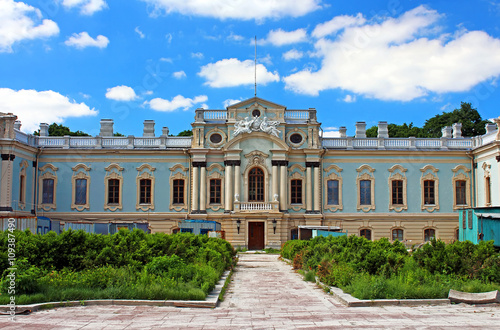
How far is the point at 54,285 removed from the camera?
12.4 m

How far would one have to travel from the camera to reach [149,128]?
4059cm

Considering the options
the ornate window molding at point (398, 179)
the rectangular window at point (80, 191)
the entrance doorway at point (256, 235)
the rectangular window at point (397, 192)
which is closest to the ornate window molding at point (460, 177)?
the ornate window molding at point (398, 179)

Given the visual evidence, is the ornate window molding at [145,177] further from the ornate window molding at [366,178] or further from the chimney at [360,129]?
the chimney at [360,129]

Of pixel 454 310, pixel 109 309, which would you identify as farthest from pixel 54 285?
pixel 454 310

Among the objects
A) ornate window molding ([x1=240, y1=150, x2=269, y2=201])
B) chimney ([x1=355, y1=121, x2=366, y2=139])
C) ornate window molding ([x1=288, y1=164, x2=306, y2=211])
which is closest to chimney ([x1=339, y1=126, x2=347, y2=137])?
chimney ([x1=355, y1=121, x2=366, y2=139])

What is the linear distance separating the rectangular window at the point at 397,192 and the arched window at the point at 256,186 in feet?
31.0

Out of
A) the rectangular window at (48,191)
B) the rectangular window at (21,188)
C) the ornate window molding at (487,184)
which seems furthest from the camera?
the rectangular window at (48,191)

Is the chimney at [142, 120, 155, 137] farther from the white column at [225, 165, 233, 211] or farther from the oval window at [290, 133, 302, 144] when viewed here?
the oval window at [290, 133, 302, 144]

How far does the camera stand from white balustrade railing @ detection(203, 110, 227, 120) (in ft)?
127

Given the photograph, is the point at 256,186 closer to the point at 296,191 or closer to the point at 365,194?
the point at 296,191

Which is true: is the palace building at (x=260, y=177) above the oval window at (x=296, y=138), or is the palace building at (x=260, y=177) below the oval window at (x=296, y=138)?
below

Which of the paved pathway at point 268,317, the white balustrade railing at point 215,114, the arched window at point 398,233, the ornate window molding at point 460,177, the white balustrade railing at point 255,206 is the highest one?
the white balustrade railing at point 215,114

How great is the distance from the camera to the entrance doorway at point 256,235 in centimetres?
3719

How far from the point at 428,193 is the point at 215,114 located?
16.2 meters
